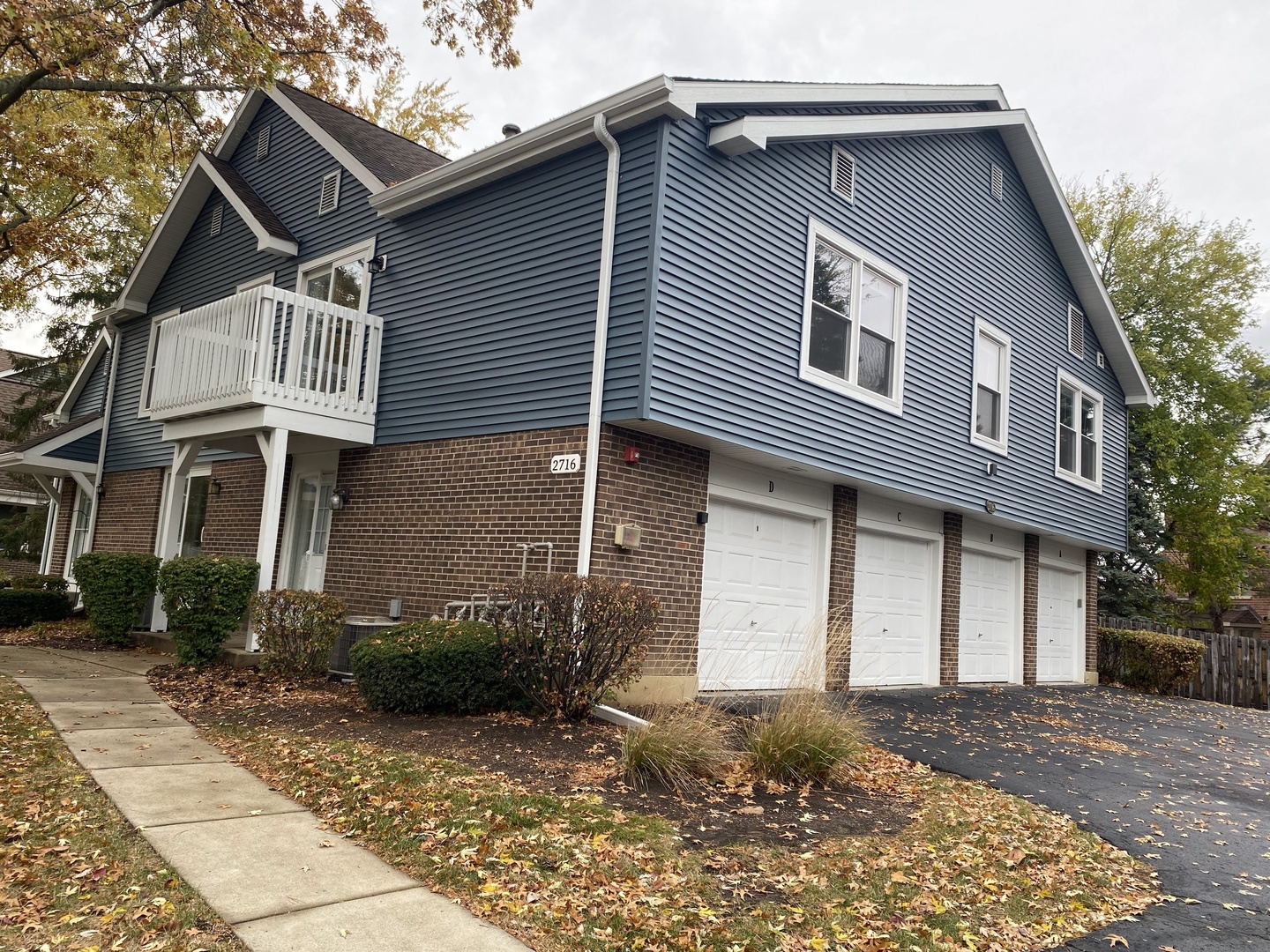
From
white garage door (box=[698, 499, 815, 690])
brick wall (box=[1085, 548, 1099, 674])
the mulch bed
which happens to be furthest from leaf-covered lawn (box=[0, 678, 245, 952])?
brick wall (box=[1085, 548, 1099, 674])


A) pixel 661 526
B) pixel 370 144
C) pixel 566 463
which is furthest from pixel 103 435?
pixel 661 526

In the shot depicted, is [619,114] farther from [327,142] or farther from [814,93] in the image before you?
[327,142]

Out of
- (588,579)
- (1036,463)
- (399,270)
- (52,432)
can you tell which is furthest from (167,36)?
(1036,463)

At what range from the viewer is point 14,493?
87.7 ft

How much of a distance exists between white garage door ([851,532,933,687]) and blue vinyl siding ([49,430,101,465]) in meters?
14.1

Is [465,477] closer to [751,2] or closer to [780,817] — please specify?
[780,817]

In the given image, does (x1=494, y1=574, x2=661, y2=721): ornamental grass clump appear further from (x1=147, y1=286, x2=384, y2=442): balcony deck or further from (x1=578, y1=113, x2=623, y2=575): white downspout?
Result: (x1=147, y1=286, x2=384, y2=442): balcony deck

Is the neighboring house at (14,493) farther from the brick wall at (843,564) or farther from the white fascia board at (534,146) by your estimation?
the brick wall at (843,564)

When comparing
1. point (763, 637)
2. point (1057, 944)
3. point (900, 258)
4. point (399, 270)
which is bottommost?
point (1057, 944)

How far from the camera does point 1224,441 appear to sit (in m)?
24.4

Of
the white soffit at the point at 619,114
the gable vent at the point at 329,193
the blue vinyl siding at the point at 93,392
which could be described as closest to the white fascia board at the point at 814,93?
the white soffit at the point at 619,114

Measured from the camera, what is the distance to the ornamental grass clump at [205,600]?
967 cm

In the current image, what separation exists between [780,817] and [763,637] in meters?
4.84

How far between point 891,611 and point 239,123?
41.9 ft
